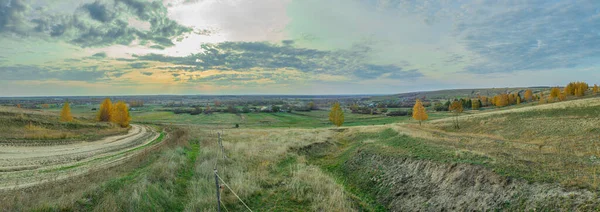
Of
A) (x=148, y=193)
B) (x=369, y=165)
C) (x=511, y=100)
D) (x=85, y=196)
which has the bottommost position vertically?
(x=369, y=165)

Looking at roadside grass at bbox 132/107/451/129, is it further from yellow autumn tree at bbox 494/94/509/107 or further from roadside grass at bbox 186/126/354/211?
roadside grass at bbox 186/126/354/211

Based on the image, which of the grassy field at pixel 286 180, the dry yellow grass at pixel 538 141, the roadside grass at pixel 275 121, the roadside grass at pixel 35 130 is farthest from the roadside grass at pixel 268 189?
the roadside grass at pixel 275 121

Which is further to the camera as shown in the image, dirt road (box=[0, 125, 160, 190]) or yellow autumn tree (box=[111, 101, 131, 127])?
yellow autumn tree (box=[111, 101, 131, 127])

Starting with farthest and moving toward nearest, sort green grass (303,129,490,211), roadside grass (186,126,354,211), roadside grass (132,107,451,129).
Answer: roadside grass (132,107,451,129)
green grass (303,129,490,211)
roadside grass (186,126,354,211)

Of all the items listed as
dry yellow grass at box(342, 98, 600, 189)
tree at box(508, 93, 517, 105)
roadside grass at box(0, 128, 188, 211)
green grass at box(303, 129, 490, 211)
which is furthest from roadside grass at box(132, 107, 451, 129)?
roadside grass at box(0, 128, 188, 211)

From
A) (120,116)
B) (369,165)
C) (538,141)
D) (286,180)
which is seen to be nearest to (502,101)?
(538,141)

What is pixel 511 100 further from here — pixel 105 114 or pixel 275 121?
pixel 105 114

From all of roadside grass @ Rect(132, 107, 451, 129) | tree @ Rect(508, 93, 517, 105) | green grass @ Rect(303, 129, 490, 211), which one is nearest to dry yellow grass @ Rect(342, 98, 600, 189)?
green grass @ Rect(303, 129, 490, 211)

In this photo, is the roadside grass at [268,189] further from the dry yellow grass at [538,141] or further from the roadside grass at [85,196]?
the dry yellow grass at [538,141]

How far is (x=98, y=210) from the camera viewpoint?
9539 millimetres

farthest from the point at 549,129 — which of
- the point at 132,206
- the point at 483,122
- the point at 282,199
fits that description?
the point at 132,206

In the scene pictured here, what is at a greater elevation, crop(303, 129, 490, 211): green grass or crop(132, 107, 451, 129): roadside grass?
crop(303, 129, 490, 211): green grass

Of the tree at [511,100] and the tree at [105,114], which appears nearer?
the tree at [105,114]

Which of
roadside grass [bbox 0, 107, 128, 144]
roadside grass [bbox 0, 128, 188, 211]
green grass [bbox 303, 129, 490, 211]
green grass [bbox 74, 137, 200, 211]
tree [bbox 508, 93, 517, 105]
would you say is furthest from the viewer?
tree [bbox 508, 93, 517, 105]
